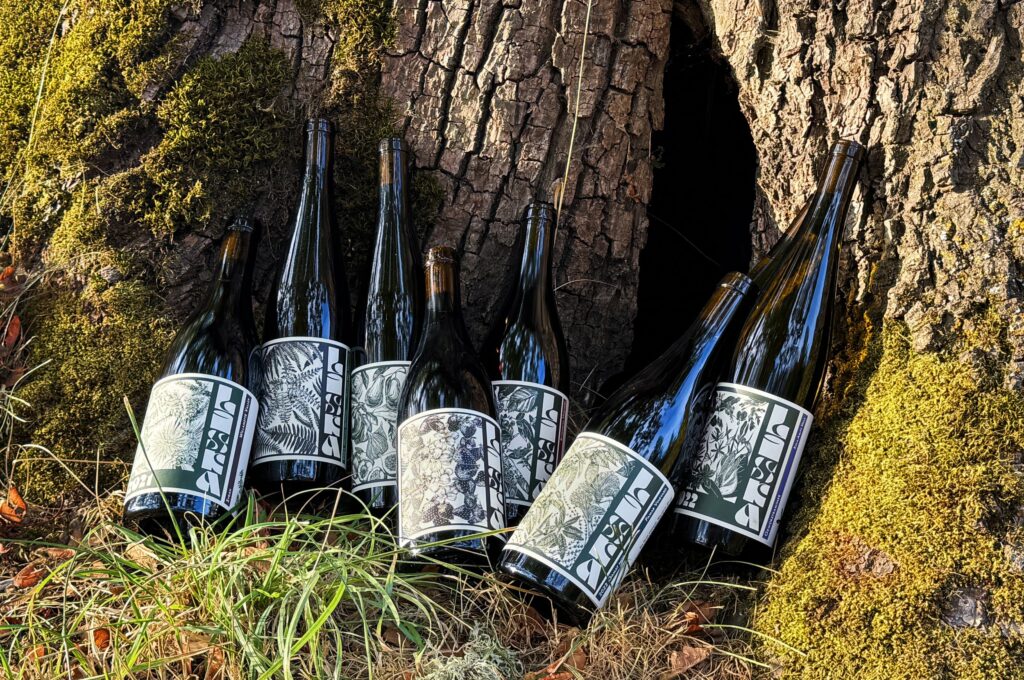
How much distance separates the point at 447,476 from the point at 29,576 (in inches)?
42.3

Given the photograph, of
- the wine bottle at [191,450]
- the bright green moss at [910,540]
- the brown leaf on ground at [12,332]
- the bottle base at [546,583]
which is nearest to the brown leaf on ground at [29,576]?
the wine bottle at [191,450]

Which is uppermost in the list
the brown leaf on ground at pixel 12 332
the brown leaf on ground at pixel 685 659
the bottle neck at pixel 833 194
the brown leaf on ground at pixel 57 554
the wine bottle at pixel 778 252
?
the bottle neck at pixel 833 194

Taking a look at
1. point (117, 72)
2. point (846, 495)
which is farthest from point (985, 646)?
point (117, 72)

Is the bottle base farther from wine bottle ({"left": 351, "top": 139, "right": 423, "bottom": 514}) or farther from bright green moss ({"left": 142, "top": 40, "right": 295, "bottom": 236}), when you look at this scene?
bright green moss ({"left": 142, "top": 40, "right": 295, "bottom": 236})

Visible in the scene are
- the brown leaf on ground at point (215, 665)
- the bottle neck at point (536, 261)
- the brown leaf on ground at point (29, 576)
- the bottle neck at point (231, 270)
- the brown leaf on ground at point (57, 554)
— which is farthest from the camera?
the bottle neck at point (536, 261)

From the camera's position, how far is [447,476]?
2.08 meters

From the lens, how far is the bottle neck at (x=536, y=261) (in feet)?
8.86

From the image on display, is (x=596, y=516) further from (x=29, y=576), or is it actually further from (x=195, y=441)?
(x=29, y=576)

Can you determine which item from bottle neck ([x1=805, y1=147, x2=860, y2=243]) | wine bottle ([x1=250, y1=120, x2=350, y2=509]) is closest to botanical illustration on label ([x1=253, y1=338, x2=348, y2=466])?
wine bottle ([x1=250, y1=120, x2=350, y2=509])

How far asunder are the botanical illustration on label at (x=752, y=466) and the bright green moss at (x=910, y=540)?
0.10m

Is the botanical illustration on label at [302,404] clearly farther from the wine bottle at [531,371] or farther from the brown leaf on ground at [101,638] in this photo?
the brown leaf on ground at [101,638]

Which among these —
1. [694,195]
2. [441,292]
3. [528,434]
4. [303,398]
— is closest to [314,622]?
[303,398]

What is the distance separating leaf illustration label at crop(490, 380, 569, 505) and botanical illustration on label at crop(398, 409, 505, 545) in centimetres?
23

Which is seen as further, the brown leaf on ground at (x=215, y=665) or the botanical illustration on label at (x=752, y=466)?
the botanical illustration on label at (x=752, y=466)
